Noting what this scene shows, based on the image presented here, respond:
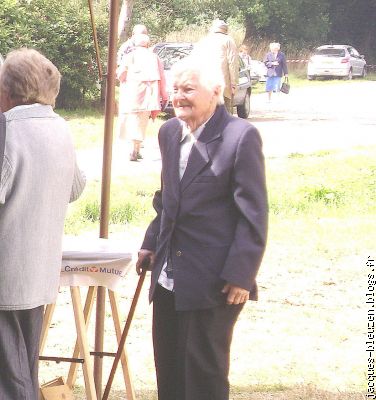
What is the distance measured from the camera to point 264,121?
20.2m

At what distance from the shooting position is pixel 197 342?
3412mm

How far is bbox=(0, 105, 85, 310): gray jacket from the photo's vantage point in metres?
3.21

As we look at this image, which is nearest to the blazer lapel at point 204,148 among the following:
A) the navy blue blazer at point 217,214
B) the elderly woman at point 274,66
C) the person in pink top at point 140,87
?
the navy blue blazer at point 217,214

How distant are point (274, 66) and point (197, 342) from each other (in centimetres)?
2046

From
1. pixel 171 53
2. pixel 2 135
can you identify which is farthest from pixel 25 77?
pixel 171 53

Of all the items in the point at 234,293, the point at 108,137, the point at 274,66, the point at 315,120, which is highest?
the point at 108,137

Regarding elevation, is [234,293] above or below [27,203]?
below

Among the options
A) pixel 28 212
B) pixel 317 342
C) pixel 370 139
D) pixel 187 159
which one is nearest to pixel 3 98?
pixel 28 212

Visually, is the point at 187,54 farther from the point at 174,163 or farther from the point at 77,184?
the point at 174,163

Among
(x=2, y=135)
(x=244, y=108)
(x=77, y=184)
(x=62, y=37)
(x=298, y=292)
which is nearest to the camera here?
(x=2, y=135)

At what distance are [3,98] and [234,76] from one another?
9243 mm

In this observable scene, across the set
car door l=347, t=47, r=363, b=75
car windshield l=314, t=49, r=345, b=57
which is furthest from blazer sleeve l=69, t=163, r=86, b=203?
car door l=347, t=47, r=363, b=75

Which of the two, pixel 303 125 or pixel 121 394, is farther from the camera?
pixel 303 125

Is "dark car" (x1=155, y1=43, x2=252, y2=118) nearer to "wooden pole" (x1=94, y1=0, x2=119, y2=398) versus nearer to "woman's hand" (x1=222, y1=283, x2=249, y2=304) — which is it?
"wooden pole" (x1=94, y1=0, x2=119, y2=398)
